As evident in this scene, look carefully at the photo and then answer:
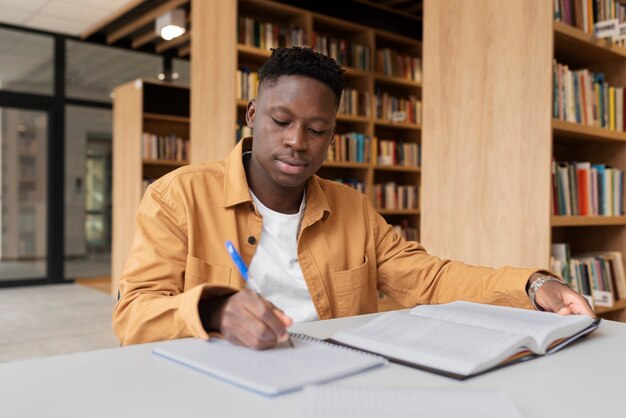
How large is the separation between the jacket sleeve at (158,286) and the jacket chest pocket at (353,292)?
389mm

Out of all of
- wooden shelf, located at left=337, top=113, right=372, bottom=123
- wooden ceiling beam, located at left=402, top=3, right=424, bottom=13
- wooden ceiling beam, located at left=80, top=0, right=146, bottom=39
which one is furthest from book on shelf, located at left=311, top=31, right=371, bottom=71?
wooden ceiling beam, located at left=80, top=0, right=146, bottom=39

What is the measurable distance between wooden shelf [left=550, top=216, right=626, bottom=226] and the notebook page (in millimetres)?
1909

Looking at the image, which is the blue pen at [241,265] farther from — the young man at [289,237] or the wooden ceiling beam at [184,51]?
the wooden ceiling beam at [184,51]

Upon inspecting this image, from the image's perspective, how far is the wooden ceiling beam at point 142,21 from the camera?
223 inches

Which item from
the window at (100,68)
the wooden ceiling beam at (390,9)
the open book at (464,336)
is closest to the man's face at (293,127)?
the open book at (464,336)

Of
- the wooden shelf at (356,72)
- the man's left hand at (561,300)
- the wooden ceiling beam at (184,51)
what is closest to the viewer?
the man's left hand at (561,300)

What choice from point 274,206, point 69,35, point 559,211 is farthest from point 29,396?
point 69,35

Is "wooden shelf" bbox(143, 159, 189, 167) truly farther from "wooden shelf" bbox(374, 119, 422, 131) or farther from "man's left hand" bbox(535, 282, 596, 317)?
"man's left hand" bbox(535, 282, 596, 317)

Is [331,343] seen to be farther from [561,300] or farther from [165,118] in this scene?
[165,118]

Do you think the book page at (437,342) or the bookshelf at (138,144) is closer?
the book page at (437,342)

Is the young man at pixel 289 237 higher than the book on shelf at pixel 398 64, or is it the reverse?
the book on shelf at pixel 398 64

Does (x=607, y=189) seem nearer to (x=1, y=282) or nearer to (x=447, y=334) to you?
(x=447, y=334)

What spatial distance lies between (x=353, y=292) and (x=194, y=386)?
2.53 feet

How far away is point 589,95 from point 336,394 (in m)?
2.51
